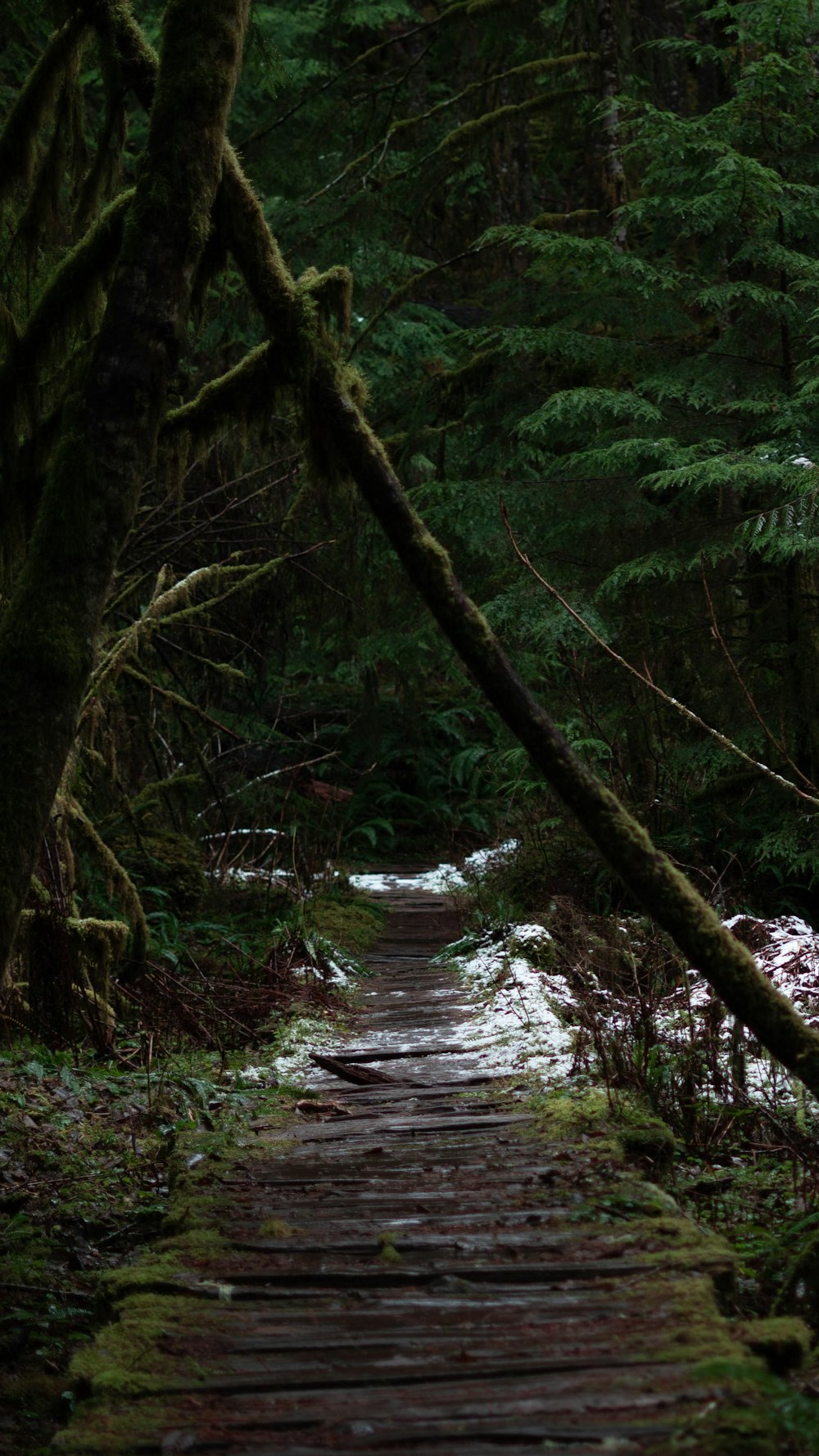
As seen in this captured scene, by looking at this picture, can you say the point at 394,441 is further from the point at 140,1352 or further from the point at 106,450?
the point at 140,1352

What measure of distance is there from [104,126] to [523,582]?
5753 millimetres

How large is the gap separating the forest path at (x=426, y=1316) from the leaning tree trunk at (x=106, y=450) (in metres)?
1.40

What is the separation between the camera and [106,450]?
3.95 m

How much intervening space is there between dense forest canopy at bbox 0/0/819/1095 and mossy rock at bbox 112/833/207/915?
0.14 feet

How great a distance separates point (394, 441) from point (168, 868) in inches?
223

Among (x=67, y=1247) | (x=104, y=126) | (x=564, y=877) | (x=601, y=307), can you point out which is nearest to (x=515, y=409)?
(x=601, y=307)

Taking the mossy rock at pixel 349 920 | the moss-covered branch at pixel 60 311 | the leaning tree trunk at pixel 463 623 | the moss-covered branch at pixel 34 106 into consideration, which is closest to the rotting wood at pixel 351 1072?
the leaning tree trunk at pixel 463 623

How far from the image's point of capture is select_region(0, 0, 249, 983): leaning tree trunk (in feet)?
12.6

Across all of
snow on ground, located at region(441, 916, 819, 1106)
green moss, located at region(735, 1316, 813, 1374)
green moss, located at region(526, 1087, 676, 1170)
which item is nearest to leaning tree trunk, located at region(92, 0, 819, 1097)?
green moss, located at region(526, 1087, 676, 1170)

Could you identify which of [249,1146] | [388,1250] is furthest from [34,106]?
[388,1250]

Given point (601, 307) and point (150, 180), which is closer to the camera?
point (150, 180)

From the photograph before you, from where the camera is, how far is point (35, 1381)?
150 inches

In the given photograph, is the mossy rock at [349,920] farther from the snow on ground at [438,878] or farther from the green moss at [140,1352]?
the green moss at [140,1352]

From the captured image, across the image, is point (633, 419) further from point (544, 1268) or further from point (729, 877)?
point (544, 1268)
